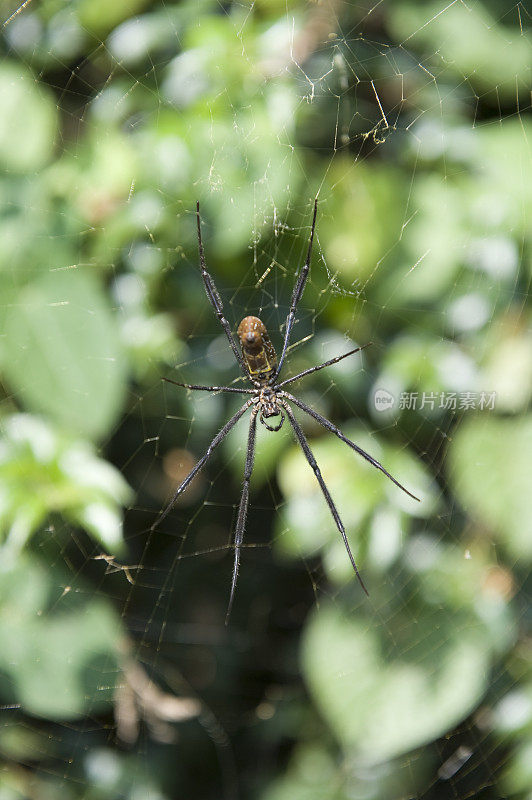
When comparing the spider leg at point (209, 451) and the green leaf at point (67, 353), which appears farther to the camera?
the spider leg at point (209, 451)

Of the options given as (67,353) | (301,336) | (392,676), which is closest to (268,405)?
(301,336)

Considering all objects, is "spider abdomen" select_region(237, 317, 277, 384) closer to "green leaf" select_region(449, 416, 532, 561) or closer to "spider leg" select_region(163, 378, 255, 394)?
"spider leg" select_region(163, 378, 255, 394)

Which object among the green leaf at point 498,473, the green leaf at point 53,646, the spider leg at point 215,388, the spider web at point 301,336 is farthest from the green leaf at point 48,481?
the green leaf at point 498,473

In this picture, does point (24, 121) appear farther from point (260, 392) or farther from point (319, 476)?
point (319, 476)

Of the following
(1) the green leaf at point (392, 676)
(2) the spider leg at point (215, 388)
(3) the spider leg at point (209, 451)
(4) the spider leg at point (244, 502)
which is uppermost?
(2) the spider leg at point (215, 388)

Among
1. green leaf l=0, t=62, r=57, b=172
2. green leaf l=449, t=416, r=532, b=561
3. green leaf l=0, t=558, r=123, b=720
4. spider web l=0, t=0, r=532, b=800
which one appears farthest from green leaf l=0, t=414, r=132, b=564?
green leaf l=449, t=416, r=532, b=561

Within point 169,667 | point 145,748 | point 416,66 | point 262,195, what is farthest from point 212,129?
point 145,748

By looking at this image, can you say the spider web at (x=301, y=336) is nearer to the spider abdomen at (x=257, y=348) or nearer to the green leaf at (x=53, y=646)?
the green leaf at (x=53, y=646)
